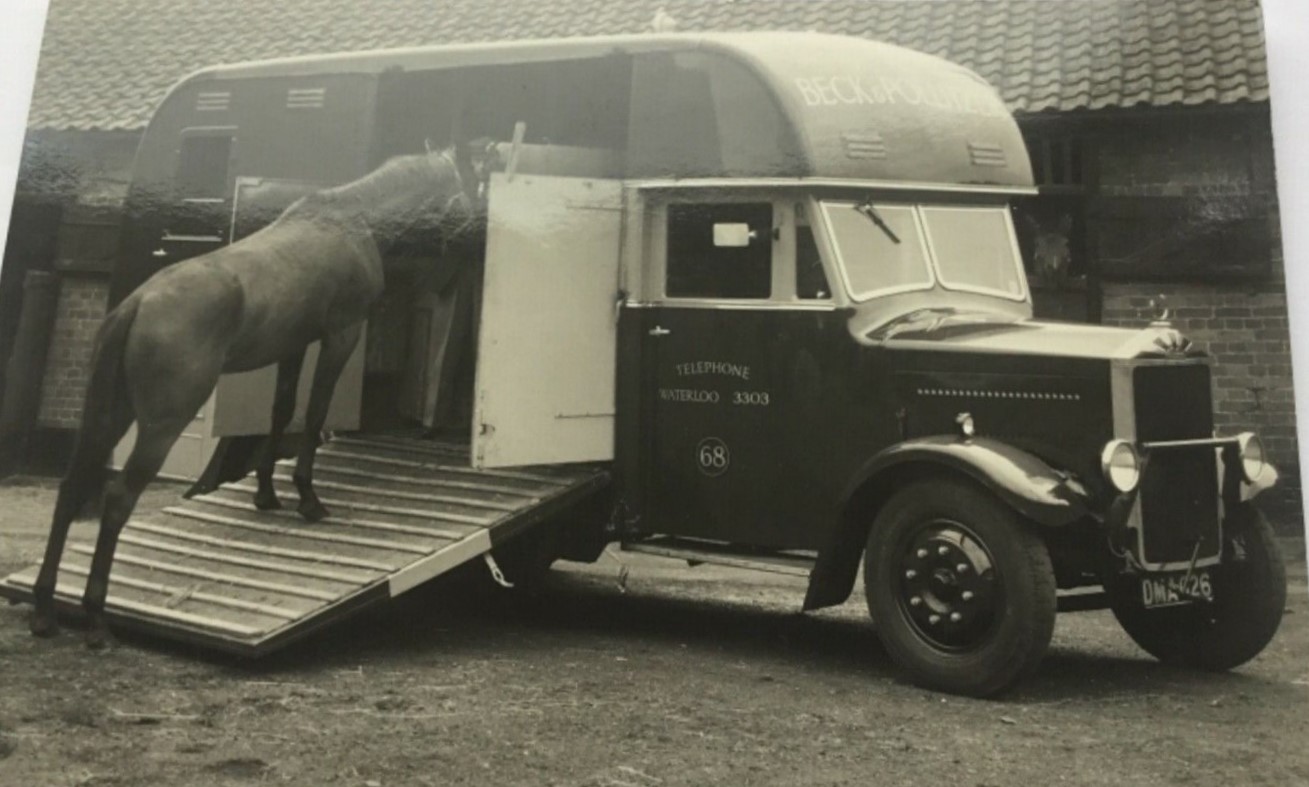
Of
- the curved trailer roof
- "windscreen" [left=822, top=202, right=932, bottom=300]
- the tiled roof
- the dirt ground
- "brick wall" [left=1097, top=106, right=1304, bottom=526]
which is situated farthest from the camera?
"windscreen" [left=822, top=202, right=932, bottom=300]

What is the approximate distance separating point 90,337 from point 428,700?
4.93ft

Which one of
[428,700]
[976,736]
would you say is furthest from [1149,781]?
[428,700]

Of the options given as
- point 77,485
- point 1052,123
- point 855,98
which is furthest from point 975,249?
point 77,485

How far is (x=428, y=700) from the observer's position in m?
4.37

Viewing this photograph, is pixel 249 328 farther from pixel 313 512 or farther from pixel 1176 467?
pixel 1176 467

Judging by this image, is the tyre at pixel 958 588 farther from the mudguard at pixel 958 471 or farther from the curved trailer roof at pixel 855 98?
the curved trailer roof at pixel 855 98

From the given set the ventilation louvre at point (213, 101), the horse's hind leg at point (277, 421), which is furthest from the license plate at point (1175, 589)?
the ventilation louvre at point (213, 101)

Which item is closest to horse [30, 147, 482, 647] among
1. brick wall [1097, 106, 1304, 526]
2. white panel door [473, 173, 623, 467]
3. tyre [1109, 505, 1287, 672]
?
white panel door [473, 173, 623, 467]

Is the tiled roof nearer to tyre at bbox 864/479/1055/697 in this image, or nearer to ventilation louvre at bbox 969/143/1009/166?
ventilation louvre at bbox 969/143/1009/166

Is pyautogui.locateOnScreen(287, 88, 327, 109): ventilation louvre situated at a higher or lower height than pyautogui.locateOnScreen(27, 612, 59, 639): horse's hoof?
higher

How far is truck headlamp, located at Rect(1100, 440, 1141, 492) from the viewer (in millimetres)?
4453

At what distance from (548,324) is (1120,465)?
1.90 meters

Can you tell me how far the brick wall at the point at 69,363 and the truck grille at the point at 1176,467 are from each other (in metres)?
3.07

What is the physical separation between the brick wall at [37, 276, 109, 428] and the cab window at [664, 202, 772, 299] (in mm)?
1845
